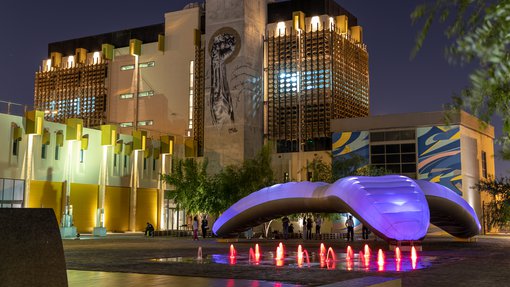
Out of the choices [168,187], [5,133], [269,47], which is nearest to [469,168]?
[269,47]

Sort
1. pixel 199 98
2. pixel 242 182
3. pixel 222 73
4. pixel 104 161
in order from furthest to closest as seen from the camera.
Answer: pixel 199 98 → pixel 222 73 → pixel 104 161 → pixel 242 182

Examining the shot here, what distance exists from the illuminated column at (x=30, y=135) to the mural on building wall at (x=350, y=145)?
24.8 metres

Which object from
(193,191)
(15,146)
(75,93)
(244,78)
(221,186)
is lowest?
(193,191)

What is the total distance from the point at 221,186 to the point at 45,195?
1378cm

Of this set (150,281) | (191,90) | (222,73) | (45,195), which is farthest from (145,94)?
(150,281)

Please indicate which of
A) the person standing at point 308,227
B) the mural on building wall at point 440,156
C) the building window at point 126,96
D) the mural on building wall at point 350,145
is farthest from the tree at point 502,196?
the building window at point 126,96

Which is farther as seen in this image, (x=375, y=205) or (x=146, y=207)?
(x=146, y=207)

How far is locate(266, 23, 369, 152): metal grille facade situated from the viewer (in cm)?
5769

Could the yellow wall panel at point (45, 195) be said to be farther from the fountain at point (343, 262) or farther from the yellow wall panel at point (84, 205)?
the fountain at point (343, 262)

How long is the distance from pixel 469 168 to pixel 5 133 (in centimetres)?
3706

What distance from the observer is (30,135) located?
45.2 m

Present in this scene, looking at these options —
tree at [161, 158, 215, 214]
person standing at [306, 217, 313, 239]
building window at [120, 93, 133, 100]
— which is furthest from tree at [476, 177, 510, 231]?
building window at [120, 93, 133, 100]

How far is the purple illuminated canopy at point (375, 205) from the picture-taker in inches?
901

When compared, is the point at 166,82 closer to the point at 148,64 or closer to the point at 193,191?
the point at 148,64
